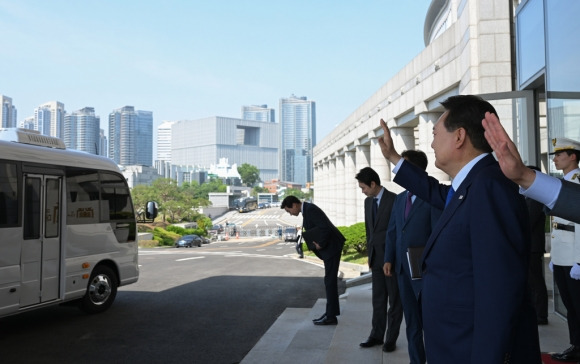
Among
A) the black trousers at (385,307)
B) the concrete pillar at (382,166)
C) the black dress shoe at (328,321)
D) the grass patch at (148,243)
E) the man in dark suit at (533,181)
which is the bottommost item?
the grass patch at (148,243)

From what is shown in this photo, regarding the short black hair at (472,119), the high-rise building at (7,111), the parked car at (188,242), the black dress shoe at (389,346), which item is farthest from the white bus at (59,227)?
the high-rise building at (7,111)

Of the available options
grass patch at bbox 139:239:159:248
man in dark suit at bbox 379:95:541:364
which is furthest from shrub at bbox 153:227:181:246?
man in dark suit at bbox 379:95:541:364

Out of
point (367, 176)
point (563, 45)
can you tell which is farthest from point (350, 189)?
point (367, 176)

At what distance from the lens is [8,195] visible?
728 cm

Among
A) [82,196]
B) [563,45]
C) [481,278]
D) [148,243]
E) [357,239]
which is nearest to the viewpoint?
[481,278]

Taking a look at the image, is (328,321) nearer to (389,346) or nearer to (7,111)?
(389,346)

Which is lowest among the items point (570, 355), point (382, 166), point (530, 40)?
point (570, 355)

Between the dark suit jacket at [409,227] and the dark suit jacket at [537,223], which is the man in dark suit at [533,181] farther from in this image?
the dark suit jacket at [537,223]

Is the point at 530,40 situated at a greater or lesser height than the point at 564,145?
greater

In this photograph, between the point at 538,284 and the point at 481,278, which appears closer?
the point at 481,278

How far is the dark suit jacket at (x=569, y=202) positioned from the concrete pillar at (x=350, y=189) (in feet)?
98.2

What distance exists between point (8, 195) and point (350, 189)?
27265 mm

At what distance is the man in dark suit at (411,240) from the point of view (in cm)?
458

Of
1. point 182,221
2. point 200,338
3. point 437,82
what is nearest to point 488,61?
point 437,82
